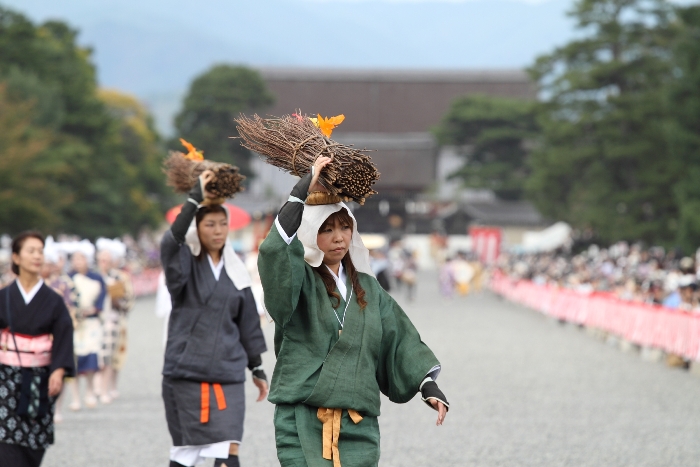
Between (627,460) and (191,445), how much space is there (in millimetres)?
3216

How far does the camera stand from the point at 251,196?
217 feet

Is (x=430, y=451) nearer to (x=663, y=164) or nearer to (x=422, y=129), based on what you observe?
(x=663, y=164)

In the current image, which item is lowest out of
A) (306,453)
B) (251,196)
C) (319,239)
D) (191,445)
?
(251,196)

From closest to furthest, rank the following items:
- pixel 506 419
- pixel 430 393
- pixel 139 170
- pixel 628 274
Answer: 1. pixel 430 393
2. pixel 506 419
3. pixel 628 274
4. pixel 139 170

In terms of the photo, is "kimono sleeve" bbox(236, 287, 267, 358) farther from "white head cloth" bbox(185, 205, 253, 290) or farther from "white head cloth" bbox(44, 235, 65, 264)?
"white head cloth" bbox(44, 235, 65, 264)

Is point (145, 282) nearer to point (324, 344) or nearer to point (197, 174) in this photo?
point (197, 174)

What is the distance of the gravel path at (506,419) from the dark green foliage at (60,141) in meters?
13.2

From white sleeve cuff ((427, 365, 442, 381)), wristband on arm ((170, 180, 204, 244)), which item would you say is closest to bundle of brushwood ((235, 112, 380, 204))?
white sleeve cuff ((427, 365, 442, 381))

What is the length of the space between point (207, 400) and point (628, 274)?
16131 mm

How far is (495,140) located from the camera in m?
55.6

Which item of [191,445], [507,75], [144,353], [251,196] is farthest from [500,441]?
[507,75]

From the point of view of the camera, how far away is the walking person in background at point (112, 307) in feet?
32.4

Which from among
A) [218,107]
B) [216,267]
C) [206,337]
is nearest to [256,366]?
[206,337]

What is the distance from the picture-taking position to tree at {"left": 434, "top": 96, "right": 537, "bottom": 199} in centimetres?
5559
